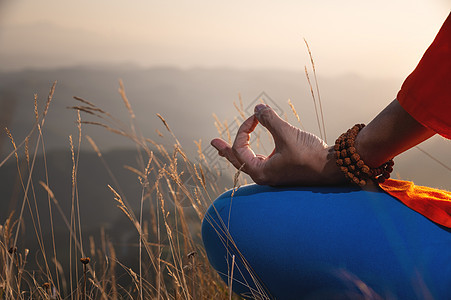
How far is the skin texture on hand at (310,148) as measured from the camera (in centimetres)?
126

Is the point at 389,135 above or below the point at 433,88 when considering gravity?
below

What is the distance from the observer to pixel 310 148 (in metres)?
1.41

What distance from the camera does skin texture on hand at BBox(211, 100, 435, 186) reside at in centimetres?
126

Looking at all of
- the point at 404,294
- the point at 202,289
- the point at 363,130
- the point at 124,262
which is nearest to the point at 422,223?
the point at 404,294

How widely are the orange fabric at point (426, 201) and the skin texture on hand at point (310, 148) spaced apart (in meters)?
0.12

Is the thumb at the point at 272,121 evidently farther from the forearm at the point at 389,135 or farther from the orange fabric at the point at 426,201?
the orange fabric at the point at 426,201

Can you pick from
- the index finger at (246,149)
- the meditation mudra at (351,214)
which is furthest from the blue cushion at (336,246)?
the index finger at (246,149)

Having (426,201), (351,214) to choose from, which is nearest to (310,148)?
(351,214)

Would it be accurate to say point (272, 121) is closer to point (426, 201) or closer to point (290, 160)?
point (290, 160)

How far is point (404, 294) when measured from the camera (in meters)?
1.27

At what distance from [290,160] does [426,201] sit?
42 centimetres

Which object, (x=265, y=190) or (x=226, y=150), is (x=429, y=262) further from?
(x=226, y=150)

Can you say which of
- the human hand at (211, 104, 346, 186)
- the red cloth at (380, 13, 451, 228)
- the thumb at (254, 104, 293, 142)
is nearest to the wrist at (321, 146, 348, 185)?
the human hand at (211, 104, 346, 186)

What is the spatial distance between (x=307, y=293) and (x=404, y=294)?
0.27 meters
